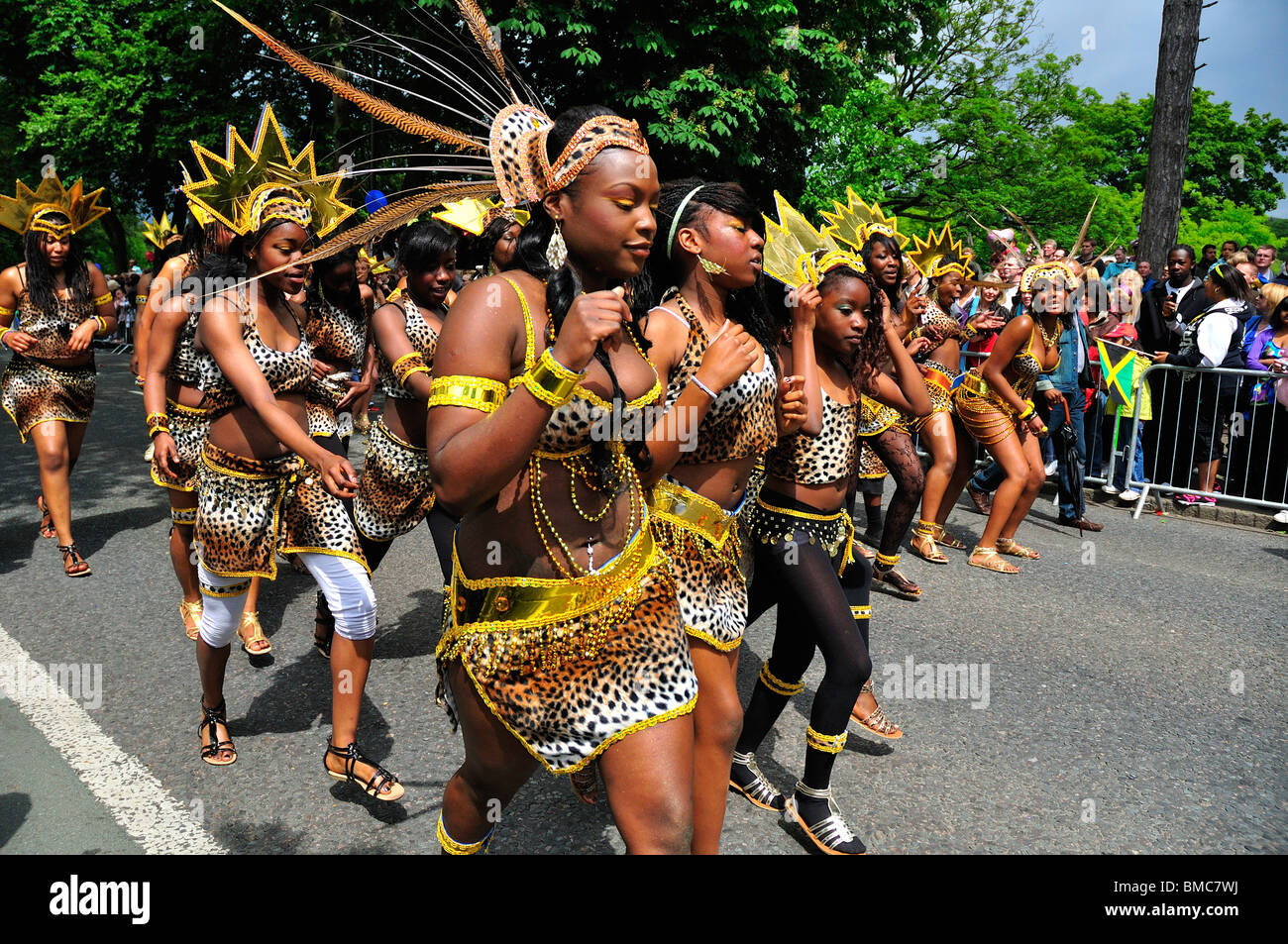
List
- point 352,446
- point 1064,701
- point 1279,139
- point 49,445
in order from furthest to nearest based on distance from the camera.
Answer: point 1279,139, point 352,446, point 49,445, point 1064,701

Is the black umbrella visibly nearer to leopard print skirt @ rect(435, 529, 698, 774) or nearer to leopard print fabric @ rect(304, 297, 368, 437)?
leopard print fabric @ rect(304, 297, 368, 437)

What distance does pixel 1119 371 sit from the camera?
10188mm

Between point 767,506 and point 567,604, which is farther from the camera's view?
point 767,506

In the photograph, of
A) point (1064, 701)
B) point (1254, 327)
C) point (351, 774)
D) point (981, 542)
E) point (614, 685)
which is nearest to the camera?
point (614, 685)

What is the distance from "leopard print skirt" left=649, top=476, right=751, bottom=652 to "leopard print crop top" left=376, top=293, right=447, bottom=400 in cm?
187

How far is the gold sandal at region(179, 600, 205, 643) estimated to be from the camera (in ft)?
17.4

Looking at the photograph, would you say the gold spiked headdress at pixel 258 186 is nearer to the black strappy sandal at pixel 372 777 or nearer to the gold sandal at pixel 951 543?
the black strappy sandal at pixel 372 777

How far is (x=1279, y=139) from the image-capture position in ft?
129

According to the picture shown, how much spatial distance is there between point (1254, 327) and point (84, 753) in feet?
34.1

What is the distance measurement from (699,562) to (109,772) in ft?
8.27

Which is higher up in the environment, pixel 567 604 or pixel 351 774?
pixel 567 604

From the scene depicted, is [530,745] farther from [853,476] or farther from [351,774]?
[853,476]

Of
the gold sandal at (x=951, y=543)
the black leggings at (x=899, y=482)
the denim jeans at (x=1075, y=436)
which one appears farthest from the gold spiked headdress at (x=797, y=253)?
the denim jeans at (x=1075, y=436)
